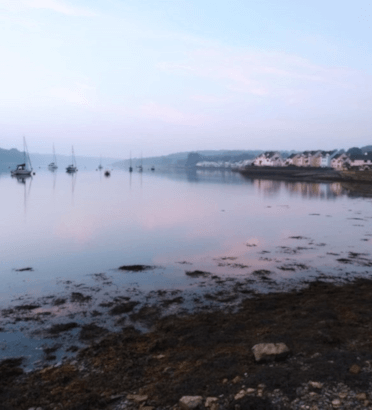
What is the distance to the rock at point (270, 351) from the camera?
7816 mm

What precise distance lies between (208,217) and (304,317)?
2504 centimetres

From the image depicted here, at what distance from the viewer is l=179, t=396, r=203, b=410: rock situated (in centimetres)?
618

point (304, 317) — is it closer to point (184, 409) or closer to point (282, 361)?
point (282, 361)

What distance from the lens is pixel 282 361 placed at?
778 centimetres

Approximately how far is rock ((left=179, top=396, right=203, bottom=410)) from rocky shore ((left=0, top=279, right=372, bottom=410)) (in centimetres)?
2

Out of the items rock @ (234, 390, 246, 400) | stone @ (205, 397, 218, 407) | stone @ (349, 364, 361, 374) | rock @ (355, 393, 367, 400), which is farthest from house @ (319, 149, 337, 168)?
stone @ (205, 397, 218, 407)

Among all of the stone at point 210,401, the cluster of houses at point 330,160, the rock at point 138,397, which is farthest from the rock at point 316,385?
the cluster of houses at point 330,160

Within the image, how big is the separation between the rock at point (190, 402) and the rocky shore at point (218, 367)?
0.02 m

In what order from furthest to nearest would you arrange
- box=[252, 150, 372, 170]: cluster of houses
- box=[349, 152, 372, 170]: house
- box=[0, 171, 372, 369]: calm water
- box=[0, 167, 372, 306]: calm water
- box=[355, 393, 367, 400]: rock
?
box=[252, 150, 372, 170]: cluster of houses, box=[349, 152, 372, 170]: house, box=[0, 167, 372, 306]: calm water, box=[0, 171, 372, 369]: calm water, box=[355, 393, 367, 400]: rock

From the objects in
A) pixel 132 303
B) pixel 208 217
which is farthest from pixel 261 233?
pixel 132 303

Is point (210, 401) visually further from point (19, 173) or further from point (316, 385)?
point (19, 173)

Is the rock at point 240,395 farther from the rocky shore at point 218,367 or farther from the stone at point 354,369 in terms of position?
the stone at point 354,369

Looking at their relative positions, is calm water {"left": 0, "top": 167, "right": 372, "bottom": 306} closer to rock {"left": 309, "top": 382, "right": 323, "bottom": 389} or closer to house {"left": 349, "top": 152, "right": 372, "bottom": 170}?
rock {"left": 309, "top": 382, "right": 323, "bottom": 389}

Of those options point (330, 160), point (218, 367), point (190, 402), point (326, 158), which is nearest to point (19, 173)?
point (326, 158)
